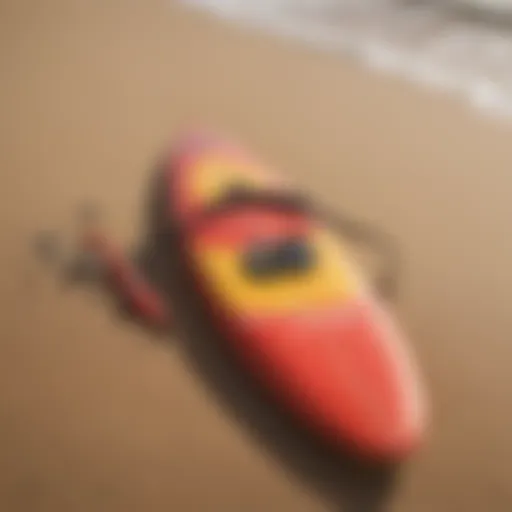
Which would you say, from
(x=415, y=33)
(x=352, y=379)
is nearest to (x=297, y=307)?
(x=352, y=379)

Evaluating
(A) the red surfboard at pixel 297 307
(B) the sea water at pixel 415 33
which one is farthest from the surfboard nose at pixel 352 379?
(B) the sea water at pixel 415 33

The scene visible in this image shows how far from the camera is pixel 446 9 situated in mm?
897

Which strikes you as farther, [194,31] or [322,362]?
[194,31]

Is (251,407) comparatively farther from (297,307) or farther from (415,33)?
(415,33)

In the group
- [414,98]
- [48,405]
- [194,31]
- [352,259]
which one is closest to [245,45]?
[194,31]

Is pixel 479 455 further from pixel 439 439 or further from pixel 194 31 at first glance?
pixel 194 31

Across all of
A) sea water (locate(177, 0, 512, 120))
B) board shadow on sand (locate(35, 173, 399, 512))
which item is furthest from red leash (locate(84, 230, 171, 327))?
sea water (locate(177, 0, 512, 120))

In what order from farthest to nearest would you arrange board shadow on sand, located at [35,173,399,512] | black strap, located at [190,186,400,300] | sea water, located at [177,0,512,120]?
1. sea water, located at [177,0,512,120]
2. black strap, located at [190,186,400,300]
3. board shadow on sand, located at [35,173,399,512]

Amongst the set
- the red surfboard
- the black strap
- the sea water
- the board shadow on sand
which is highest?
the sea water

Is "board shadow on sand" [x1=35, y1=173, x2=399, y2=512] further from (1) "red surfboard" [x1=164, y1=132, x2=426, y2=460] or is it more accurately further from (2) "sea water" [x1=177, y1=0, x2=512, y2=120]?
(2) "sea water" [x1=177, y1=0, x2=512, y2=120]

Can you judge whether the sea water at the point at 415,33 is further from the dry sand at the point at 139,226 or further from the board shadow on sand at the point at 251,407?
the board shadow on sand at the point at 251,407

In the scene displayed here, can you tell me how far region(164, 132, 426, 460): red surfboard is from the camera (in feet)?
1.88

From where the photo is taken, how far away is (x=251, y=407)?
0.59m

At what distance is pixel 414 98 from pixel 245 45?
16 cm
